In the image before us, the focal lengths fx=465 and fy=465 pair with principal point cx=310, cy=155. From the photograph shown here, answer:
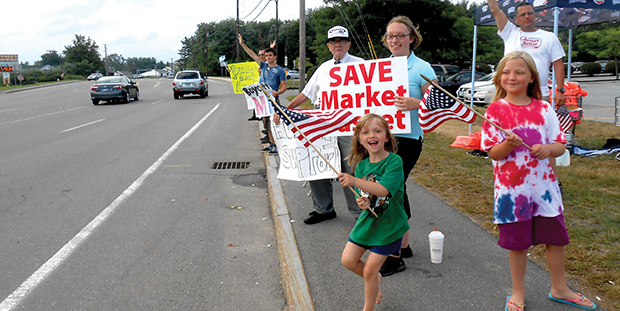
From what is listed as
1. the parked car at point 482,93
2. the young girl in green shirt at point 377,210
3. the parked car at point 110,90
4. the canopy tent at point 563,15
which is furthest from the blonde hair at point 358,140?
the parked car at point 110,90

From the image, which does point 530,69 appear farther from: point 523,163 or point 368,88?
point 368,88

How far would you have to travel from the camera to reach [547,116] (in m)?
2.91

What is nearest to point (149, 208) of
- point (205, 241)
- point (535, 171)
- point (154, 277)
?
point (205, 241)

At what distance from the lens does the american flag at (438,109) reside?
3295mm

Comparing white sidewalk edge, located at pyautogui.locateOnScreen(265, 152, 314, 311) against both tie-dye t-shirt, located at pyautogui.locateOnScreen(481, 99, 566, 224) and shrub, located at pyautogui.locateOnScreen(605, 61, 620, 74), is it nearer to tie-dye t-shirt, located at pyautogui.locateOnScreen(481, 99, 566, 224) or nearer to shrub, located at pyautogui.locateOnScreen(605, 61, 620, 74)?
tie-dye t-shirt, located at pyautogui.locateOnScreen(481, 99, 566, 224)

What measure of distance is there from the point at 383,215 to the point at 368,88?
1.45 m

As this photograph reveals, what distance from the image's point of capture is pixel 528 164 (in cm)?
290

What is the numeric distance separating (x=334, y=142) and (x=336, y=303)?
1893mm

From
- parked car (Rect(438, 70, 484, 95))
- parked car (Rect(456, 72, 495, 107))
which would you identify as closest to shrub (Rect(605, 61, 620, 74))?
parked car (Rect(438, 70, 484, 95))

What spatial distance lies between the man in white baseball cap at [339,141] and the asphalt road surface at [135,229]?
2.05ft

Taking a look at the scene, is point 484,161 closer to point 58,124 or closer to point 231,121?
point 231,121

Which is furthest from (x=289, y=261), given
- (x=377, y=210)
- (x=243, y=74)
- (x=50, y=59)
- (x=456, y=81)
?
(x=50, y=59)

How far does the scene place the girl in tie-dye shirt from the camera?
289 cm

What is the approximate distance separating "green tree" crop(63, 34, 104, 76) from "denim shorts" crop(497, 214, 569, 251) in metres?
121
